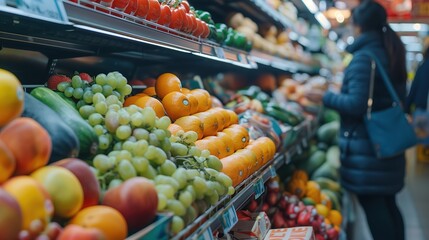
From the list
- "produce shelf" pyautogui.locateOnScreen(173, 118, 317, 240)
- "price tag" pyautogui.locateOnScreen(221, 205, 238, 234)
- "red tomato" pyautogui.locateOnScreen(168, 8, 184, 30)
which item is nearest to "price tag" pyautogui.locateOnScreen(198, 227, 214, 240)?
"produce shelf" pyautogui.locateOnScreen(173, 118, 317, 240)

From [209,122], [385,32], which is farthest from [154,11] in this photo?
[385,32]

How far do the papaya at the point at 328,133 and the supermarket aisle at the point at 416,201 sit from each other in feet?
3.52

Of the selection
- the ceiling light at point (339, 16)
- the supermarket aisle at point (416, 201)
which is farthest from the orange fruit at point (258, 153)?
the ceiling light at point (339, 16)

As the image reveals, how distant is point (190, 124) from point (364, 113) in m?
1.70

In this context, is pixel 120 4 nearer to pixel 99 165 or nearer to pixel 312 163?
pixel 99 165

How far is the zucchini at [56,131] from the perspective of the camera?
1.07 m

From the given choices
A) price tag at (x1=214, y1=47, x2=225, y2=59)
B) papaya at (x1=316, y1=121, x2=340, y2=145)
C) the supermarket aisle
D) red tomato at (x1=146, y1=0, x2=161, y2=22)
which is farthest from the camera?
papaya at (x1=316, y1=121, x2=340, y2=145)

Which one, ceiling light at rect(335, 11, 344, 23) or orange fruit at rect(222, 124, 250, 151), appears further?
ceiling light at rect(335, 11, 344, 23)

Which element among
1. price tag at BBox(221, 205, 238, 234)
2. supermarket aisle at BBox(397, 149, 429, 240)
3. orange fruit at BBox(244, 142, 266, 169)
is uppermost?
orange fruit at BBox(244, 142, 266, 169)

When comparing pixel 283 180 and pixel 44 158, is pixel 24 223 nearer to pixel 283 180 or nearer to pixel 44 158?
pixel 44 158

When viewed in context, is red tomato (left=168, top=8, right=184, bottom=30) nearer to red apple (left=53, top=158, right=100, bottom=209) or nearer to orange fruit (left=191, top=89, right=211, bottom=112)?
orange fruit (left=191, top=89, right=211, bottom=112)

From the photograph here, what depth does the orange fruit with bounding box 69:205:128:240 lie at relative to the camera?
895 mm

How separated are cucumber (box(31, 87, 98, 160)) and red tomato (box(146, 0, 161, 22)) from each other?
0.43 metres

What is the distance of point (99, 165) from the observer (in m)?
1.09
